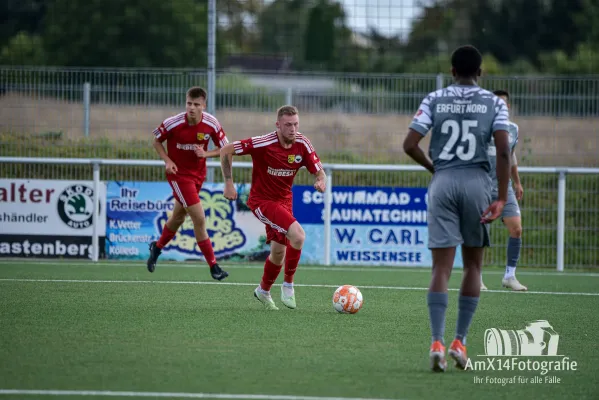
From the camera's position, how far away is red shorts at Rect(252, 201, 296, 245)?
9.27 metres

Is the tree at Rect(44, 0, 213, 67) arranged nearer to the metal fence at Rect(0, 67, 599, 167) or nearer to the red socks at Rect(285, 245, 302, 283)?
the metal fence at Rect(0, 67, 599, 167)

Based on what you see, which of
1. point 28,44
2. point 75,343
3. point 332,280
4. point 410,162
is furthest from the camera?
point 28,44

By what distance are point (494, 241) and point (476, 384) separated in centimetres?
1028

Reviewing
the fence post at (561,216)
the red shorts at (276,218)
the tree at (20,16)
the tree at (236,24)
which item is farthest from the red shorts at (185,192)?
the tree at (20,16)

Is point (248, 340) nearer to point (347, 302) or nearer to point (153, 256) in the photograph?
point (347, 302)

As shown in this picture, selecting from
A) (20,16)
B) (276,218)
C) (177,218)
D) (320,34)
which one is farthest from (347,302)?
(20,16)

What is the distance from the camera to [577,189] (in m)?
15.7

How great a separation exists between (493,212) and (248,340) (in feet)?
7.09

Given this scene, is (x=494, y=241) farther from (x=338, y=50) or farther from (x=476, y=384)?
(x=338, y=50)

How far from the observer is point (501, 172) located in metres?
6.33

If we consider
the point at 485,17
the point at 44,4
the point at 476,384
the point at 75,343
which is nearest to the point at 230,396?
the point at 476,384

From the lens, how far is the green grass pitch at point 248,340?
18.5ft

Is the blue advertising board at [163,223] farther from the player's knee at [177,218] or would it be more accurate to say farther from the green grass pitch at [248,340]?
the player's knee at [177,218]

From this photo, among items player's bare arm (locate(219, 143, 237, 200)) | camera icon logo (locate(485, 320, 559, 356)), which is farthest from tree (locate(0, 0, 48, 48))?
camera icon logo (locate(485, 320, 559, 356))
